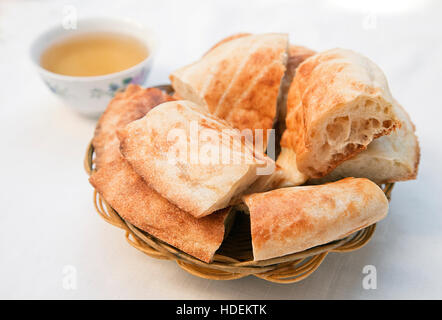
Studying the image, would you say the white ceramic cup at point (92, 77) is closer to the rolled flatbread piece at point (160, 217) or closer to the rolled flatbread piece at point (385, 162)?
the rolled flatbread piece at point (160, 217)

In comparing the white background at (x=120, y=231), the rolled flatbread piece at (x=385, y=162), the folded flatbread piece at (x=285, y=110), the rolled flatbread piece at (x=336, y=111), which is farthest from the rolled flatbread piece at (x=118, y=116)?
the rolled flatbread piece at (x=385, y=162)

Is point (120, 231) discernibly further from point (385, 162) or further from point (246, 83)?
point (385, 162)

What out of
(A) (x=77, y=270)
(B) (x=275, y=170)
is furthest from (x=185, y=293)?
(B) (x=275, y=170)

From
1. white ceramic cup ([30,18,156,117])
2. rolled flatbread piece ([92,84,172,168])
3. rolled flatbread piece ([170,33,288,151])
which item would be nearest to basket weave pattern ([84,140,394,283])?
rolled flatbread piece ([92,84,172,168])

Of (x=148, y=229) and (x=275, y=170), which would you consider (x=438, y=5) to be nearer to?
(x=275, y=170)

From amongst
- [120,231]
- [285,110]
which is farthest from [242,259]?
[285,110]
